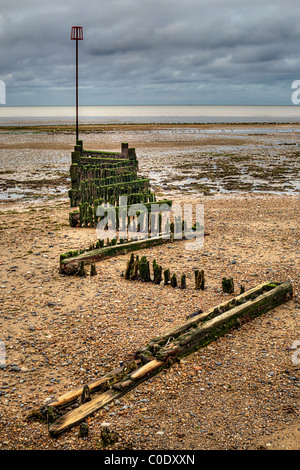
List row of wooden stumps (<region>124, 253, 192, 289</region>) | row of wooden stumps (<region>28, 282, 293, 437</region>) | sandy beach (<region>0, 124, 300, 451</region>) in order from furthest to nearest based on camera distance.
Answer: row of wooden stumps (<region>124, 253, 192, 289</region>), row of wooden stumps (<region>28, 282, 293, 437</region>), sandy beach (<region>0, 124, 300, 451</region>)

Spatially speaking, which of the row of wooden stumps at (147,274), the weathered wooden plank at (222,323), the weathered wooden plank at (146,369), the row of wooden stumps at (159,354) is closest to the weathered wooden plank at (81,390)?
the row of wooden stumps at (159,354)

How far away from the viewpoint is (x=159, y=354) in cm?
594

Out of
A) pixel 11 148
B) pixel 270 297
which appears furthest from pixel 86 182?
pixel 11 148

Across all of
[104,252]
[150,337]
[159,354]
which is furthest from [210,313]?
[104,252]

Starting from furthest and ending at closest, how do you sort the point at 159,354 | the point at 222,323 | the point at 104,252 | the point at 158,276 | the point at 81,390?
the point at 104,252
the point at 158,276
the point at 222,323
the point at 159,354
the point at 81,390

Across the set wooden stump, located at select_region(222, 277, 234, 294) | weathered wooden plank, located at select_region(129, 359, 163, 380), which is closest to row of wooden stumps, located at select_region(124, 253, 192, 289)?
wooden stump, located at select_region(222, 277, 234, 294)

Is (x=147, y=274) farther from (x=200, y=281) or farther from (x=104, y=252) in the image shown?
(x=104, y=252)

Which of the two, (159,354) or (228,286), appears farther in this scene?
(228,286)

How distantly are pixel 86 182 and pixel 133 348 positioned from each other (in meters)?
9.85

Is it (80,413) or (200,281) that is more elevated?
(200,281)

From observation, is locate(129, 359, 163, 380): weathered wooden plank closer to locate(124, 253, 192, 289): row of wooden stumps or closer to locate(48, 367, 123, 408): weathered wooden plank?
locate(48, 367, 123, 408): weathered wooden plank

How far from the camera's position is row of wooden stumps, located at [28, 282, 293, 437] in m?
5.03

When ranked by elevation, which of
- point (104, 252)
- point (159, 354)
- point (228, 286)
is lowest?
point (159, 354)

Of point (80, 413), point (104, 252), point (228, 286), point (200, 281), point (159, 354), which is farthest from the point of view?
point (104, 252)
